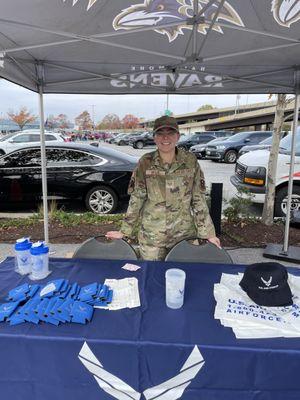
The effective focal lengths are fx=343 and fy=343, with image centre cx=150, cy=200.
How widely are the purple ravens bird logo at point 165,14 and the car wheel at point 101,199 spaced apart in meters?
4.40

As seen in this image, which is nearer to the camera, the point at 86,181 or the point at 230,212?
the point at 230,212

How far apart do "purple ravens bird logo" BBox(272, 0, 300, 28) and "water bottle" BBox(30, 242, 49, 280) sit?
80.4 inches

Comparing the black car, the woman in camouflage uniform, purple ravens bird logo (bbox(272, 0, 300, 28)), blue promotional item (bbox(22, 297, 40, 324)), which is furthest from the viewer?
the black car

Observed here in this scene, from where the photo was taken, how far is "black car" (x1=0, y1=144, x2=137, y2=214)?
261 inches

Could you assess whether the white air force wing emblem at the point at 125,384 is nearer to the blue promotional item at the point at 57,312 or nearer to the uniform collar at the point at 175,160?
the blue promotional item at the point at 57,312

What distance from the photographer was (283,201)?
6109 millimetres

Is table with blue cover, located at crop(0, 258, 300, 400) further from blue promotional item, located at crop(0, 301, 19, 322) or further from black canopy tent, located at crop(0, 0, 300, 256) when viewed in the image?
black canopy tent, located at crop(0, 0, 300, 256)

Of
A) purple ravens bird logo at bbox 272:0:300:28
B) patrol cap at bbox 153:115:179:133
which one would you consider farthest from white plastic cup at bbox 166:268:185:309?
purple ravens bird logo at bbox 272:0:300:28

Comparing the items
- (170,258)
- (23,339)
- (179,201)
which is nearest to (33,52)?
(179,201)

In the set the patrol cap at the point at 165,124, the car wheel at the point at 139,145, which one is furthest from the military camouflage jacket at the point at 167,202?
the car wheel at the point at 139,145

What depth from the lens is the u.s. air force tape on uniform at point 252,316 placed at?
152cm

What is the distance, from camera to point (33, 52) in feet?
10.1

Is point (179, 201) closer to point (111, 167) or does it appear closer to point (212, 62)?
point (212, 62)

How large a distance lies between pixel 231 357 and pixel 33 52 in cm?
294
